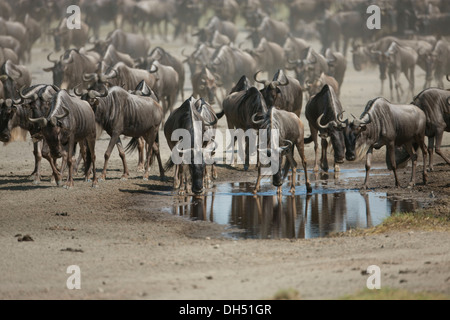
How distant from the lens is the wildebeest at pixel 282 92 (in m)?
16.1

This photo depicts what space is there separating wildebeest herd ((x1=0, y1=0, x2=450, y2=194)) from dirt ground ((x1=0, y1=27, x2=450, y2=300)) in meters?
0.91

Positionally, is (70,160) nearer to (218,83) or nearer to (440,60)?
(218,83)

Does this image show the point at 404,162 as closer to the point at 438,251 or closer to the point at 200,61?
the point at 438,251

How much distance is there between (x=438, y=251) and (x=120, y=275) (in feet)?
9.71

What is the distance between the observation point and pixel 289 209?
11.7 m

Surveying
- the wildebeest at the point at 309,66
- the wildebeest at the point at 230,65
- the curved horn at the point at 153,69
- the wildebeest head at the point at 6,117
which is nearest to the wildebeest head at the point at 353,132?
the wildebeest head at the point at 6,117

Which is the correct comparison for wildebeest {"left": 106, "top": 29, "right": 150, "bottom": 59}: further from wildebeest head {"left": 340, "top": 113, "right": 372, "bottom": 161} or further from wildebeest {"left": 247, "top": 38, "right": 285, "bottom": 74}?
wildebeest head {"left": 340, "top": 113, "right": 372, "bottom": 161}

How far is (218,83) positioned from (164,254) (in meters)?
15.4

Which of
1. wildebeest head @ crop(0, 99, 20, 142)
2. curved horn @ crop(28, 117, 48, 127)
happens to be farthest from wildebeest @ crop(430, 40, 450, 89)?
curved horn @ crop(28, 117, 48, 127)

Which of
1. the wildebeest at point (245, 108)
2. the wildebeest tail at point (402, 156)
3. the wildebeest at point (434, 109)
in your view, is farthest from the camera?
the wildebeest at point (245, 108)

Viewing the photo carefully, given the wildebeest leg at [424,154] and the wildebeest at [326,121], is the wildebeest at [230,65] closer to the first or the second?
the wildebeest at [326,121]

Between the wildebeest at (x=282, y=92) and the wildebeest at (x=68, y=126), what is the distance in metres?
4.04

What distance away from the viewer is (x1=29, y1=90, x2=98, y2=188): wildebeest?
12.2 metres
